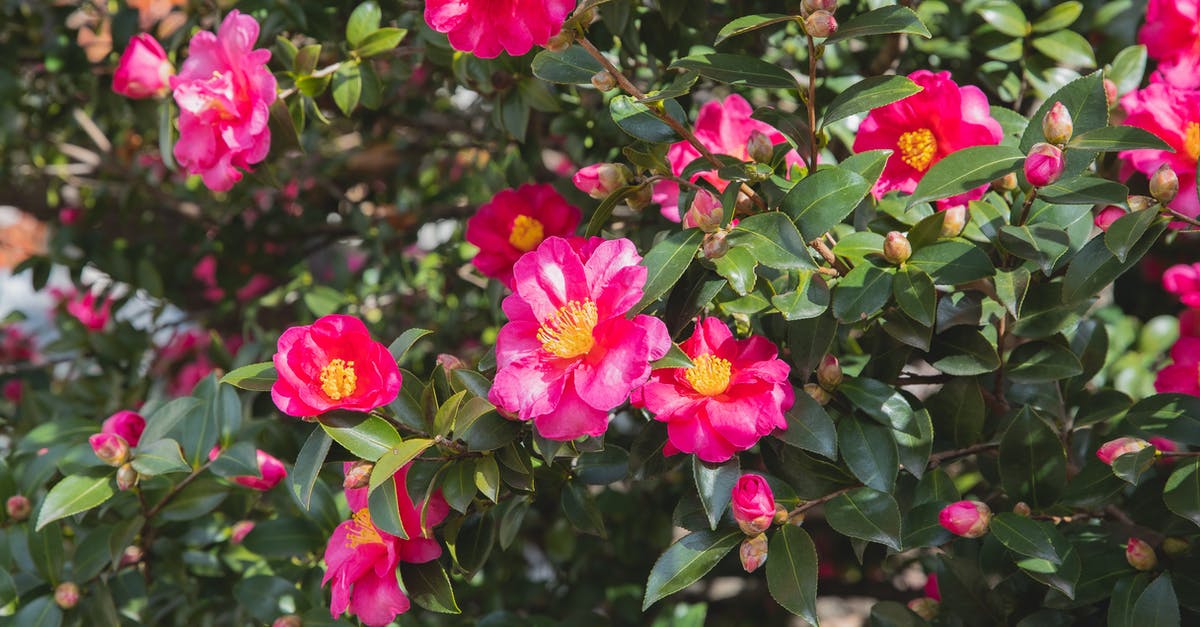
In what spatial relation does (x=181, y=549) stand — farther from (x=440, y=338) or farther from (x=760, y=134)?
(x=760, y=134)

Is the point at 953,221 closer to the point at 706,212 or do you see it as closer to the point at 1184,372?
the point at 706,212

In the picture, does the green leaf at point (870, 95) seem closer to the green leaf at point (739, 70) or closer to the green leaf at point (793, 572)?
the green leaf at point (739, 70)

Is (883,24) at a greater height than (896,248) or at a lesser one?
greater

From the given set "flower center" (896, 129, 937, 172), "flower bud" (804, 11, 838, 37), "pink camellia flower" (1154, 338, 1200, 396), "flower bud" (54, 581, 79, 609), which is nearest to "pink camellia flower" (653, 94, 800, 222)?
"flower center" (896, 129, 937, 172)

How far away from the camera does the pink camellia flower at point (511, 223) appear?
1143 millimetres

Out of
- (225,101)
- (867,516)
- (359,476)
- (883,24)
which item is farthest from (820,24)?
(225,101)

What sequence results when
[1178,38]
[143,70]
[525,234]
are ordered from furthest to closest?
[143,70], [525,234], [1178,38]

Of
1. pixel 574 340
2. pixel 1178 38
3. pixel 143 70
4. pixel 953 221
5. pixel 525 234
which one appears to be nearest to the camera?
pixel 574 340

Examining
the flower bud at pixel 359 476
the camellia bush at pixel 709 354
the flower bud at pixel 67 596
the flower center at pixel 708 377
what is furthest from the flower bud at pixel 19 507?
the flower center at pixel 708 377

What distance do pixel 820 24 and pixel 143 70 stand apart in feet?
2.73

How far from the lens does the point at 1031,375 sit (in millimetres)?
949

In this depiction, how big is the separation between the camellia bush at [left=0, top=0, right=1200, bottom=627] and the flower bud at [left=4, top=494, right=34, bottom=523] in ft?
0.04

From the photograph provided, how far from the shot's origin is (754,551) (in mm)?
828

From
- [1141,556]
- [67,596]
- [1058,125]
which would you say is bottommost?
[67,596]
